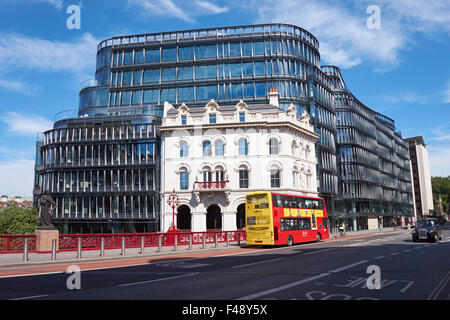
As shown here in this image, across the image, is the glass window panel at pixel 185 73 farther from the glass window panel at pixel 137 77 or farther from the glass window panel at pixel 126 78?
the glass window panel at pixel 126 78

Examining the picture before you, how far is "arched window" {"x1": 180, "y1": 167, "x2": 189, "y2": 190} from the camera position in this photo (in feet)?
146

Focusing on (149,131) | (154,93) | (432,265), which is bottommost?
(432,265)

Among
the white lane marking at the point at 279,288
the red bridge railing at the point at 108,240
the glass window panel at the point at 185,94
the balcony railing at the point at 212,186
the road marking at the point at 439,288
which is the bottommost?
the road marking at the point at 439,288

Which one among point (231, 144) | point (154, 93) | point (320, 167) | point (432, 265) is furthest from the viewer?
point (154, 93)

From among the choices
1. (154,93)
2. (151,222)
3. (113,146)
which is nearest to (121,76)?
(154,93)

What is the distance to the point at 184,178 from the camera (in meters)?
44.5

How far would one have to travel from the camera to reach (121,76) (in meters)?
62.6

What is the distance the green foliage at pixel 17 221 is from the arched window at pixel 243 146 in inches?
963

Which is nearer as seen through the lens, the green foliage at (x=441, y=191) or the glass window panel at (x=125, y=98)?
the glass window panel at (x=125, y=98)

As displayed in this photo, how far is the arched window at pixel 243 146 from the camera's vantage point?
43.9 meters

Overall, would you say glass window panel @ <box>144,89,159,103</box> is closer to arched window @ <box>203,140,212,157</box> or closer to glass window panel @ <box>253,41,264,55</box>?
glass window panel @ <box>253,41,264,55</box>

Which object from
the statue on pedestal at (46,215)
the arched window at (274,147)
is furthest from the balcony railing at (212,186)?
the statue on pedestal at (46,215)
